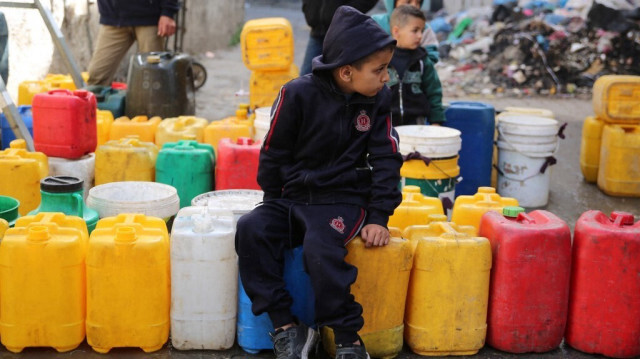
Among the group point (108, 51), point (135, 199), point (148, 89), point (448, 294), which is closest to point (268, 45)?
point (148, 89)

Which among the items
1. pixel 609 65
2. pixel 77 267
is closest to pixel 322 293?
pixel 77 267

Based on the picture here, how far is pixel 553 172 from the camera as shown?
7484 millimetres

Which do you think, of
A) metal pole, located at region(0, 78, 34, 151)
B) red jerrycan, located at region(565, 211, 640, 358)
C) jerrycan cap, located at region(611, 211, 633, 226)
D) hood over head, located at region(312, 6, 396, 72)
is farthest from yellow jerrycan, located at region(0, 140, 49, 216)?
jerrycan cap, located at region(611, 211, 633, 226)

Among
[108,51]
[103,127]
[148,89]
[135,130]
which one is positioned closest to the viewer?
[135,130]

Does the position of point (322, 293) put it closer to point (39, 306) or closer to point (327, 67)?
point (327, 67)

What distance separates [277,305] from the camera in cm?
358

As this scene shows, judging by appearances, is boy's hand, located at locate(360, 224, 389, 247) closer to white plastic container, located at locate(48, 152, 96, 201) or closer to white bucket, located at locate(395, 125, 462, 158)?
white bucket, located at locate(395, 125, 462, 158)

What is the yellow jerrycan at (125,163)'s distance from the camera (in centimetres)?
528

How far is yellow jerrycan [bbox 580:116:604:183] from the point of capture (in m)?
6.96

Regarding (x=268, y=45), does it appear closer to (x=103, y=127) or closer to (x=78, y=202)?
(x=103, y=127)

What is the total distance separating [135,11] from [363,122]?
4.58 meters

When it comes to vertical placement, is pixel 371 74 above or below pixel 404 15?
below

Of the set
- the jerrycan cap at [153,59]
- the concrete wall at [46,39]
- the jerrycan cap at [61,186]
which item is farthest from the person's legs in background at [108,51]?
the jerrycan cap at [61,186]

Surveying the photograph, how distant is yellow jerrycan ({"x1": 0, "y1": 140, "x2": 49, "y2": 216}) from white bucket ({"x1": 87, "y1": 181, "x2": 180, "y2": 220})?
49 cm
